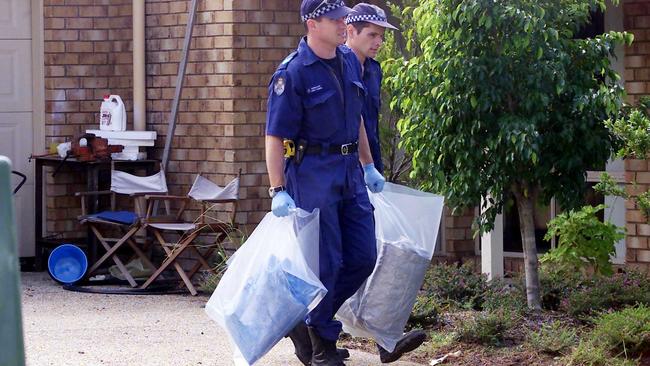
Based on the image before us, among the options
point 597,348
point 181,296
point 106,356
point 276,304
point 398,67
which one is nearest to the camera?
point 276,304

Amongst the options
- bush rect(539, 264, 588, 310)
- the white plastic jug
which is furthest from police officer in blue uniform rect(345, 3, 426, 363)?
the white plastic jug

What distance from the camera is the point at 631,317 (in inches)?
258

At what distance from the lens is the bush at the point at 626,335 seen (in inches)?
253

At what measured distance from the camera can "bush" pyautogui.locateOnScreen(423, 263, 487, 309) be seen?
7.99 meters

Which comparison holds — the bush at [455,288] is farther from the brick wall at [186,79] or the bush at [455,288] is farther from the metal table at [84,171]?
the metal table at [84,171]

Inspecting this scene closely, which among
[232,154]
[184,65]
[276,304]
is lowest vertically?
[276,304]

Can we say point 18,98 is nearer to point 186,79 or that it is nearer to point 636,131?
point 186,79

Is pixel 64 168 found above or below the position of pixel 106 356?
above

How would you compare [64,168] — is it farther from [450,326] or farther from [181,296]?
[450,326]

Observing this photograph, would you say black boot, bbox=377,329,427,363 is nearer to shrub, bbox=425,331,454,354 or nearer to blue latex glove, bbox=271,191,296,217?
shrub, bbox=425,331,454,354

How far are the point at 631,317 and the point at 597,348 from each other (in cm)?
28

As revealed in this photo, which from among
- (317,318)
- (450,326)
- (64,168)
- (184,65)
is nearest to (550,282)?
(450,326)

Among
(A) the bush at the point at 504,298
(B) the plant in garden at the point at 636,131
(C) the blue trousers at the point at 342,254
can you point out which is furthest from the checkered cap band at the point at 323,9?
(A) the bush at the point at 504,298

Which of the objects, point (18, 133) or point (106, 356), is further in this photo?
point (18, 133)
